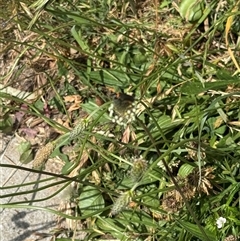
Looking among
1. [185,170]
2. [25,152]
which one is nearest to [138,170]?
[185,170]

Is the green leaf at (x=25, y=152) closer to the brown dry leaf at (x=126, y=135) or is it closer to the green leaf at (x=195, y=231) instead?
the brown dry leaf at (x=126, y=135)

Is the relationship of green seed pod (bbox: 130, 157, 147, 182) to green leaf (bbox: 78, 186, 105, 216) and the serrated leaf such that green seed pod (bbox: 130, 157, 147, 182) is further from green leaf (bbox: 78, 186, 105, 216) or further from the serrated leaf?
green leaf (bbox: 78, 186, 105, 216)

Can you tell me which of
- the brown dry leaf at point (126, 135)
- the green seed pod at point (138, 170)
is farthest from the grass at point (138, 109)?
the green seed pod at point (138, 170)

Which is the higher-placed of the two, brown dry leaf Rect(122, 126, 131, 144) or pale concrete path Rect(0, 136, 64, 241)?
brown dry leaf Rect(122, 126, 131, 144)

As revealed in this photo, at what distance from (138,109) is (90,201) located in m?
0.29

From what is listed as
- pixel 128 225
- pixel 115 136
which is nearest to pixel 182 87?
pixel 115 136

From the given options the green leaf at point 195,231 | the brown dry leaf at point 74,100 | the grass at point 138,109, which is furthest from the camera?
the brown dry leaf at point 74,100

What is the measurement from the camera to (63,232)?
192cm

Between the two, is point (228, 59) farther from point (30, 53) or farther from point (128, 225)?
point (30, 53)

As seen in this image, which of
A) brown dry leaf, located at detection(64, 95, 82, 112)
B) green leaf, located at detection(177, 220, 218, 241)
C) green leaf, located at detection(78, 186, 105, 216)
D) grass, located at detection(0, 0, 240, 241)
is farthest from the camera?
brown dry leaf, located at detection(64, 95, 82, 112)

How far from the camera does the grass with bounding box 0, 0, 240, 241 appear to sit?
5.55ft

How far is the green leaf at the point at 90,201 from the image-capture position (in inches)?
73.9

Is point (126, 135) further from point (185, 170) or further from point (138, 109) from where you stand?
point (185, 170)

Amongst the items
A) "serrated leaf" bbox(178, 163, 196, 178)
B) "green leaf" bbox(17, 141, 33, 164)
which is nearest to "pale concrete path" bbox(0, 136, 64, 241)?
"green leaf" bbox(17, 141, 33, 164)
